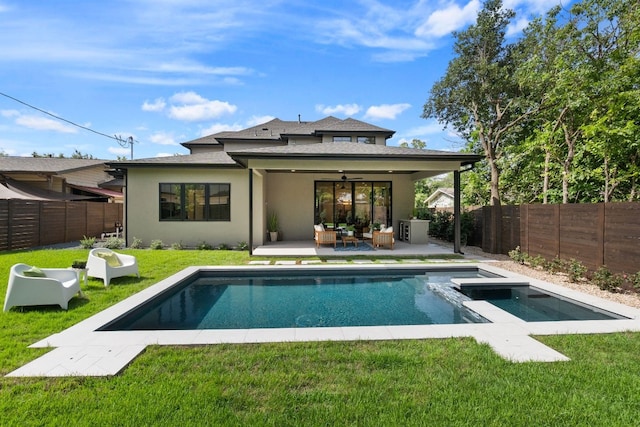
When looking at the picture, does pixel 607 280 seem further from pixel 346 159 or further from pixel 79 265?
pixel 79 265

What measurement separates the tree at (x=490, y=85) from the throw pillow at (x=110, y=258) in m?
14.3

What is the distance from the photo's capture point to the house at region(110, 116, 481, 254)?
1069cm

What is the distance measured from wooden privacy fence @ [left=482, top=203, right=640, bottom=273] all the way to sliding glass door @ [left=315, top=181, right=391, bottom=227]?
5.69m

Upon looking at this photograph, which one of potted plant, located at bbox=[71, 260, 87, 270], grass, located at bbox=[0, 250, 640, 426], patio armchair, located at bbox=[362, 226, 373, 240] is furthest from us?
patio armchair, located at bbox=[362, 226, 373, 240]

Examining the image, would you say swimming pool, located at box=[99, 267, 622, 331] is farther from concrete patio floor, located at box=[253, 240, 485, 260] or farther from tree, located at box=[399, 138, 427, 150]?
tree, located at box=[399, 138, 427, 150]

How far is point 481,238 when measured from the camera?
12914mm

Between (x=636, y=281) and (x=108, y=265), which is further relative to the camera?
(x=108, y=265)

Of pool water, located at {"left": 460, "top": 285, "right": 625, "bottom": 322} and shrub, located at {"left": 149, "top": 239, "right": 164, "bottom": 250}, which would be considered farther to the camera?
shrub, located at {"left": 149, "top": 239, "right": 164, "bottom": 250}

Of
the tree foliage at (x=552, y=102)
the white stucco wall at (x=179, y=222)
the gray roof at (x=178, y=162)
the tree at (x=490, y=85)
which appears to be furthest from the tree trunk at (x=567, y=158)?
the gray roof at (x=178, y=162)

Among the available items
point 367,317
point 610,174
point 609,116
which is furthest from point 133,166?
point 610,174

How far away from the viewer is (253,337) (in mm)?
4086

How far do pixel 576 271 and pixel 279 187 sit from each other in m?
11.0

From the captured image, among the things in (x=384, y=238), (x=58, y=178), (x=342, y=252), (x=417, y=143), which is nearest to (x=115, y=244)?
(x=342, y=252)

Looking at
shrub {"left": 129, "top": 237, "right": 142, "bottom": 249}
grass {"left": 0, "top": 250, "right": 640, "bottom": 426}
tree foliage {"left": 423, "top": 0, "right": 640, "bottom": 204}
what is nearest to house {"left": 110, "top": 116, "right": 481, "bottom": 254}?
shrub {"left": 129, "top": 237, "right": 142, "bottom": 249}
